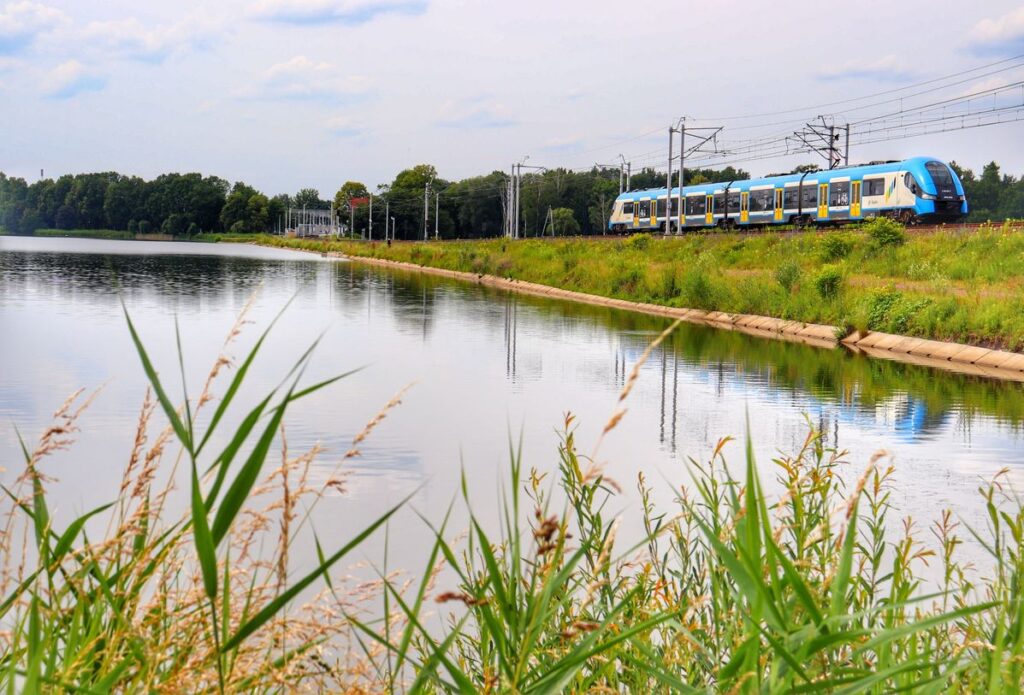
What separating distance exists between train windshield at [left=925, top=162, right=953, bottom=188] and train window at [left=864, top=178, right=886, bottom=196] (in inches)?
63.6

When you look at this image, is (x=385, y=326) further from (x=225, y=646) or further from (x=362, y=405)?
(x=225, y=646)

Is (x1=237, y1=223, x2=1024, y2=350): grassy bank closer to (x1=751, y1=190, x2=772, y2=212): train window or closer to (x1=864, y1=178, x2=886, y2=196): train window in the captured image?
(x1=864, y1=178, x2=886, y2=196): train window

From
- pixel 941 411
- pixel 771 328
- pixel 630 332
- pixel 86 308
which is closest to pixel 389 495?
pixel 941 411

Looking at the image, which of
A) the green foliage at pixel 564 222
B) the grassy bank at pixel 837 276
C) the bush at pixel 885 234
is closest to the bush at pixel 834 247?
the grassy bank at pixel 837 276

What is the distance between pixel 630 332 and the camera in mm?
25703

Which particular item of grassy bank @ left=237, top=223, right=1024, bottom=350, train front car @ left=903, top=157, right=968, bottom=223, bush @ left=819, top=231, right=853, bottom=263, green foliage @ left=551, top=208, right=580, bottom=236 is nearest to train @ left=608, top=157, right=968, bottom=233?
train front car @ left=903, top=157, right=968, bottom=223

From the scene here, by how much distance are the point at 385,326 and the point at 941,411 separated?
14509 millimetres

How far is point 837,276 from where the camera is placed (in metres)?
26.6

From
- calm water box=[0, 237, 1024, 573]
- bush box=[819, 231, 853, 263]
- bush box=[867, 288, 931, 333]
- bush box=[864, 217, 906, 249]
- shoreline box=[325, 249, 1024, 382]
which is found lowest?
calm water box=[0, 237, 1024, 573]

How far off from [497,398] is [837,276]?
13570 mm

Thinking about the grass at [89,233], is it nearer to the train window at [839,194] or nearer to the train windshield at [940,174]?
the train window at [839,194]

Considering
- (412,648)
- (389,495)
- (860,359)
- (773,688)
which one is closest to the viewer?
(773,688)

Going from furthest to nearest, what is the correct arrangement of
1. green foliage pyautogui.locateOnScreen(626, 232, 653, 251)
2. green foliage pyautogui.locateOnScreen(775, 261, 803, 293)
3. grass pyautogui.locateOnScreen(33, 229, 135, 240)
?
grass pyautogui.locateOnScreen(33, 229, 135, 240) < green foliage pyautogui.locateOnScreen(626, 232, 653, 251) < green foliage pyautogui.locateOnScreen(775, 261, 803, 293)

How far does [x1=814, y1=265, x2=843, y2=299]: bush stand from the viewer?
26547mm
